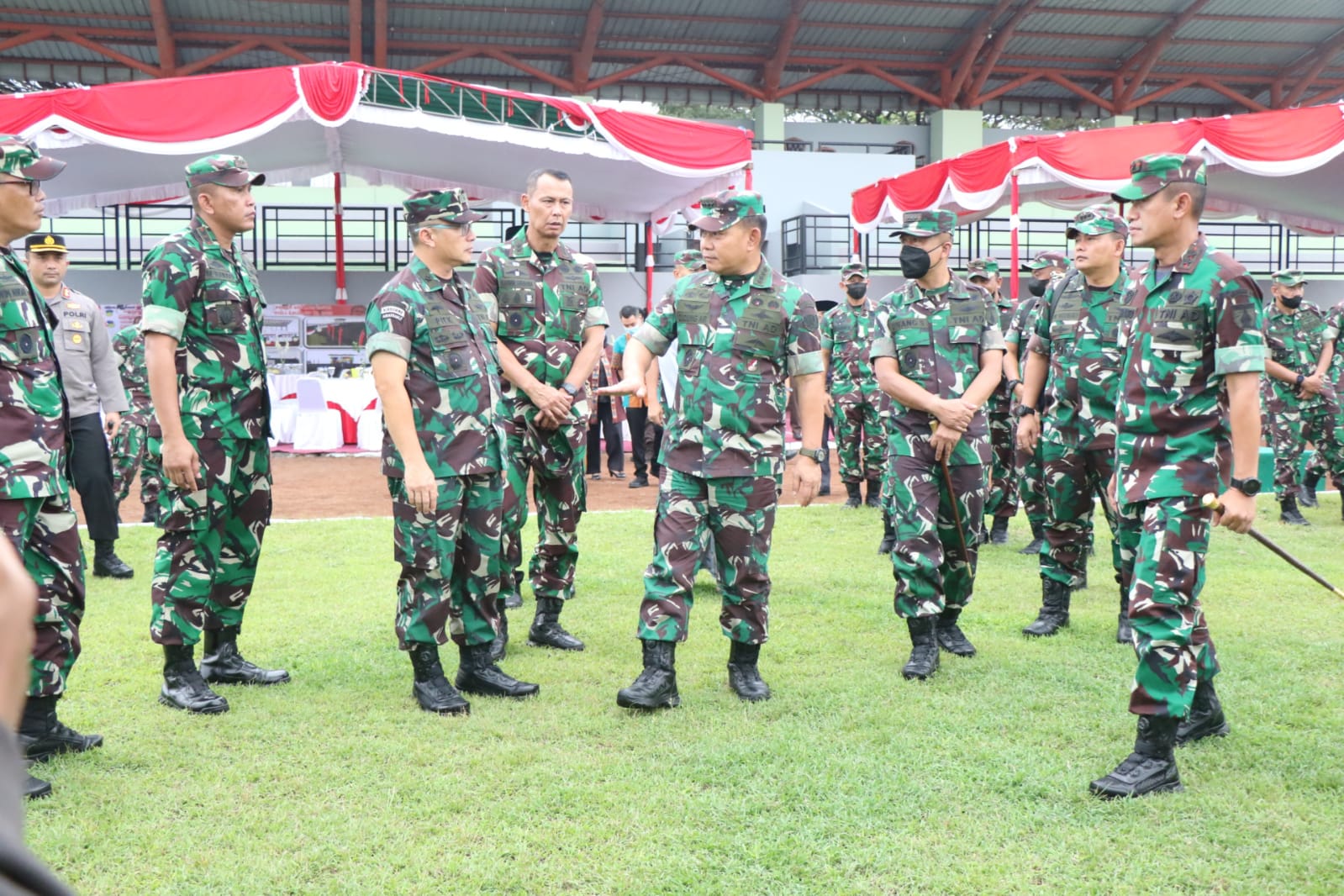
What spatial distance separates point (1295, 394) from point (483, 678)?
8346mm

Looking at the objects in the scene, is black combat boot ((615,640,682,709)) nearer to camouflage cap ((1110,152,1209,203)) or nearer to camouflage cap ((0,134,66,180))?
camouflage cap ((1110,152,1209,203))

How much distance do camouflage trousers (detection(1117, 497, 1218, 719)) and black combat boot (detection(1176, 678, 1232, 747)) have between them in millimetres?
418

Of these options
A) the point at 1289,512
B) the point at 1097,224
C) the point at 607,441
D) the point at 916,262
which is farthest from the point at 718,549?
the point at 607,441

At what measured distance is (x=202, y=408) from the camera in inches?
172

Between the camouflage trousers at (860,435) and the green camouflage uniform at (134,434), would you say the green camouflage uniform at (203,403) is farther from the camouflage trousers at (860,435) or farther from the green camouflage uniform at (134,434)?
the camouflage trousers at (860,435)

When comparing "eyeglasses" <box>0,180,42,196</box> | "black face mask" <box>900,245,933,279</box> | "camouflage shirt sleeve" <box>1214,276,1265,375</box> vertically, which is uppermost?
"eyeglasses" <box>0,180,42,196</box>

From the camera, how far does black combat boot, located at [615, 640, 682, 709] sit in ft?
14.3

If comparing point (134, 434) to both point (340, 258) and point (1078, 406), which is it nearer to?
point (1078, 406)

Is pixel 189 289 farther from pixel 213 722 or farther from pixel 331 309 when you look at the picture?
pixel 331 309

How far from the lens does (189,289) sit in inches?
171

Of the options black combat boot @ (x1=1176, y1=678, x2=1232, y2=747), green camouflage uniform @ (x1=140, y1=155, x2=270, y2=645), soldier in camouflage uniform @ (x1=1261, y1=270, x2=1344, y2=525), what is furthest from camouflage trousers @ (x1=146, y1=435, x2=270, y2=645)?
soldier in camouflage uniform @ (x1=1261, y1=270, x2=1344, y2=525)

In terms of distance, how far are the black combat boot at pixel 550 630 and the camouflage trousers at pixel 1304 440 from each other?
7096 millimetres

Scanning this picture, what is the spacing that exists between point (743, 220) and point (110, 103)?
8.56 meters

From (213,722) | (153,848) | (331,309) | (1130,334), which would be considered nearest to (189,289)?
(213,722)
